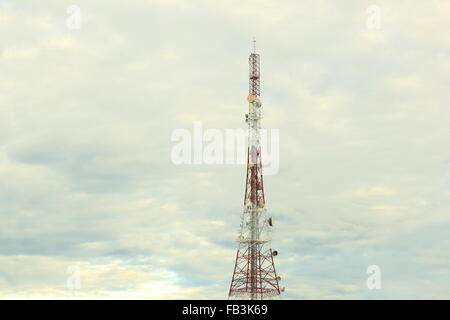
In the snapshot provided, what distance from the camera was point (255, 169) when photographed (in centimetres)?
13825

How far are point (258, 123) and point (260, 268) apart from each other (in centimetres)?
3531
